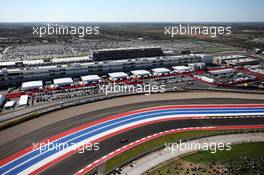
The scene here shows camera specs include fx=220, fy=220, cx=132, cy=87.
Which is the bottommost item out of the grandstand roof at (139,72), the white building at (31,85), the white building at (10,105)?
the white building at (10,105)

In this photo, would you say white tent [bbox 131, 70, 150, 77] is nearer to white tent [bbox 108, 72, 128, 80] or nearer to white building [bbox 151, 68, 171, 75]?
white building [bbox 151, 68, 171, 75]

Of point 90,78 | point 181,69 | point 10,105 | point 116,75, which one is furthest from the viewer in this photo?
point 181,69

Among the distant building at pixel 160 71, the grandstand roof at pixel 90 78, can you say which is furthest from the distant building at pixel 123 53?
the grandstand roof at pixel 90 78

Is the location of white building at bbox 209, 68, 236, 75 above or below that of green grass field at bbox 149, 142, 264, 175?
above

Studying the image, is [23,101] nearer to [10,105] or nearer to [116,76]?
[10,105]

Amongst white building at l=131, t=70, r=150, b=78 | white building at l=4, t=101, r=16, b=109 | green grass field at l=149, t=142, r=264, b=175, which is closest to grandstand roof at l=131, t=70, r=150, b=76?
white building at l=131, t=70, r=150, b=78

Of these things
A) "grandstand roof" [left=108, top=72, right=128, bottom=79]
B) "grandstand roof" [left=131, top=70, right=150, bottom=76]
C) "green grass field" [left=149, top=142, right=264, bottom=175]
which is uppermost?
"grandstand roof" [left=131, top=70, right=150, bottom=76]

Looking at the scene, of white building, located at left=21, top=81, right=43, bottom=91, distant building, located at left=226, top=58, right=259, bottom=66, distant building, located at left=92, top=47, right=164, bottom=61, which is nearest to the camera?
white building, located at left=21, top=81, right=43, bottom=91

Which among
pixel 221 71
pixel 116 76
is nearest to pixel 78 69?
pixel 116 76

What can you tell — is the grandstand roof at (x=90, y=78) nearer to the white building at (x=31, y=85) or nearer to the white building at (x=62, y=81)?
the white building at (x=62, y=81)

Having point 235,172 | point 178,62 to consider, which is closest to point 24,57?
point 178,62

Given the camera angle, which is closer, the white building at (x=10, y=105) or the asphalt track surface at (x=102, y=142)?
the asphalt track surface at (x=102, y=142)
